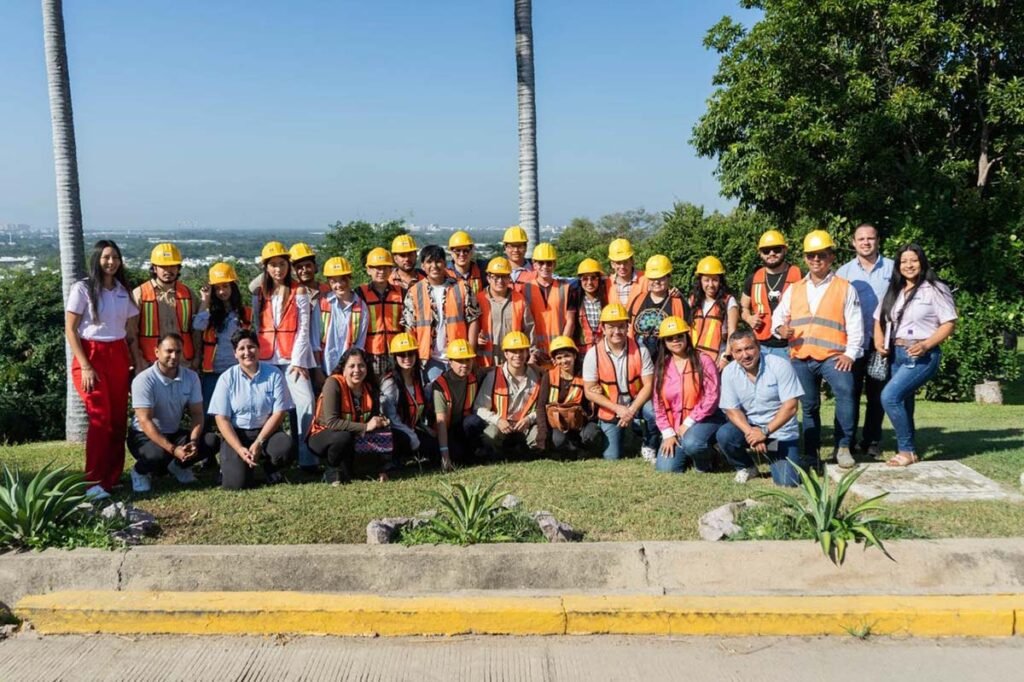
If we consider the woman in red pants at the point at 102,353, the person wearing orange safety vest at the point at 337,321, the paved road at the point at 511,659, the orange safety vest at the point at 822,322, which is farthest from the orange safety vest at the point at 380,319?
the paved road at the point at 511,659

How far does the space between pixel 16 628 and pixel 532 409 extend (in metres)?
4.12

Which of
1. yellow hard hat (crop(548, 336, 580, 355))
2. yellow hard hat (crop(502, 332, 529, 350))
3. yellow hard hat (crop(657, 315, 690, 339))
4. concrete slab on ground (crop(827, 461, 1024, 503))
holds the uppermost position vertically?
yellow hard hat (crop(657, 315, 690, 339))

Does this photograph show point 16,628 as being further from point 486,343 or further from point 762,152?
point 762,152

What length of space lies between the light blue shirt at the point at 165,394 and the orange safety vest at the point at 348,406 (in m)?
0.95

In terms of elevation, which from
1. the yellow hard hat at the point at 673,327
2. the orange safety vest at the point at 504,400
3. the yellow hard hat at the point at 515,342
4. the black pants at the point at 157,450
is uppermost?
the yellow hard hat at the point at 673,327

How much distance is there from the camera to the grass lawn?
517 cm

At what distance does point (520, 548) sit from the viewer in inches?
177

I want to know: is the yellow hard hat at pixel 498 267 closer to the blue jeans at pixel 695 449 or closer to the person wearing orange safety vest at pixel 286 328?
the person wearing orange safety vest at pixel 286 328

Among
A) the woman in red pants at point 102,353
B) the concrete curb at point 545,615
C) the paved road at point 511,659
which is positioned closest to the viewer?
the paved road at point 511,659

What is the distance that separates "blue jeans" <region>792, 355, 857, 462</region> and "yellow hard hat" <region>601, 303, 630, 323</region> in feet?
4.65

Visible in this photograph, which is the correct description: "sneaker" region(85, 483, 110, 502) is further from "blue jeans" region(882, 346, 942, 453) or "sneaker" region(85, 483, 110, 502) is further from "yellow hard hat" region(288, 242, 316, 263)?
"blue jeans" region(882, 346, 942, 453)

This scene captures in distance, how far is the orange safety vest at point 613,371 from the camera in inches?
287

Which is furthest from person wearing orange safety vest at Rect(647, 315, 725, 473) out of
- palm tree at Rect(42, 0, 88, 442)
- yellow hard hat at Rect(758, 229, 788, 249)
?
palm tree at Rect(42, 0, 88, 442)

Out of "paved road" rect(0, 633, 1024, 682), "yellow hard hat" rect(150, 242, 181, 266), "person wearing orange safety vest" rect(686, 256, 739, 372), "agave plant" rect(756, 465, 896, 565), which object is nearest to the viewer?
"paved road" rect(0, 633, 1024, 682)
